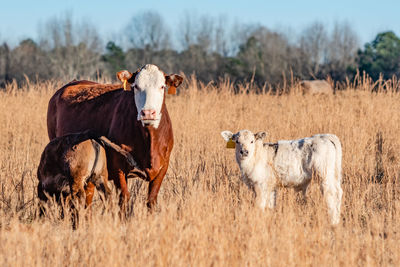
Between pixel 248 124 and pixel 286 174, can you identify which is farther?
pixel 248 124

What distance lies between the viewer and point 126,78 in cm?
632

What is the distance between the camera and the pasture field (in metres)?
4.58

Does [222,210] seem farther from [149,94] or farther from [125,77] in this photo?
[125,77]

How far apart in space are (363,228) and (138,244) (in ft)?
7.62

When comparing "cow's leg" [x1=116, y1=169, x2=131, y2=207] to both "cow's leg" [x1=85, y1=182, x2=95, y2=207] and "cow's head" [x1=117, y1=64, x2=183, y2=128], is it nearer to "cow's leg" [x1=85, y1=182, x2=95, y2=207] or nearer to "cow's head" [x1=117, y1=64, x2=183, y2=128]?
"cow's leg" [x1=85, y1=182, x2=95, y2=207]

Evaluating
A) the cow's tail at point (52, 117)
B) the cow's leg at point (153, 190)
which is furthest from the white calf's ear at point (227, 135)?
the cow's tail at point (52, 117)

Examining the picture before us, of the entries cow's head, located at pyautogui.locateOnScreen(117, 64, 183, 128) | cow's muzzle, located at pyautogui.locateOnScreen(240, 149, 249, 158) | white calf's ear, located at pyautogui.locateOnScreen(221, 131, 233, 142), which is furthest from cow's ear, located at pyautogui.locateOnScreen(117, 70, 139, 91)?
cow's muzzle, located at pyautogui.locateOnScreen(240, 149, 249, 158)

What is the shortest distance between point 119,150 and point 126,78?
2.69ft

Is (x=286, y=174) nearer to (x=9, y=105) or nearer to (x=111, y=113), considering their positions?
(x=111, y=113)

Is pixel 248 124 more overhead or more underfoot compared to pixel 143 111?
more underfoot

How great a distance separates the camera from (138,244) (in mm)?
4734

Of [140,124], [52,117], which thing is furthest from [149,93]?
[52,117]

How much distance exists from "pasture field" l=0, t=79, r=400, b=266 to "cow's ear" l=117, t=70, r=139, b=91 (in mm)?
1261

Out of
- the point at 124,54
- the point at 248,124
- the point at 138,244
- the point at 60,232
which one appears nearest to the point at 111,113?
the point at 60,232
